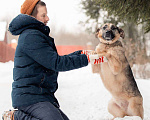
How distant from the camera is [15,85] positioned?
5.18 ft

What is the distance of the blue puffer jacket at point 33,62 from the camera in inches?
59.4

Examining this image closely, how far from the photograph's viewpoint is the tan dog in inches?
111

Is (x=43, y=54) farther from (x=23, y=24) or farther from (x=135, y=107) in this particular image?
(x=135, y=107)

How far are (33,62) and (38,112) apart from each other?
441mm

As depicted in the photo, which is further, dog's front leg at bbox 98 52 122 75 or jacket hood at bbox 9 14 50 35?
dog's front leg at bbox 98 52 122 75

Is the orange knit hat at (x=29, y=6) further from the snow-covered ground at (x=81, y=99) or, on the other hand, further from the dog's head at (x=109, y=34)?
the snow-covered ground at (x=81, y=99)

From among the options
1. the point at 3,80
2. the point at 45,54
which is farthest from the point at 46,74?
the point at 3,80

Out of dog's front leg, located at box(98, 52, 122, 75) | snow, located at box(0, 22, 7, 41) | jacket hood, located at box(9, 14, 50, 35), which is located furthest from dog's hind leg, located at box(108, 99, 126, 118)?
snow, located at box(0, 22, 7, 41)

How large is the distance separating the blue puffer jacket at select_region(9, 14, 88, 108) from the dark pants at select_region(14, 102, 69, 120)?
5cm

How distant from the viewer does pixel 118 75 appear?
293 cm

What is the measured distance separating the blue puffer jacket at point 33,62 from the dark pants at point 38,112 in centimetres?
5

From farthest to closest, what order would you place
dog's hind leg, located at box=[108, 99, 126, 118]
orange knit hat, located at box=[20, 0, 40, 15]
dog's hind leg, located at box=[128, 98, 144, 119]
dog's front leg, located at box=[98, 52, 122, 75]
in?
dog's hind leg, located at box=[108, 99, 126, 118], dog's hind leg, located at box=[128, 98, 144, 119], dog's front leg, located at box=[98, 52, 122, 75], orange knit hat, located at box=[20, 0, 40, 15]

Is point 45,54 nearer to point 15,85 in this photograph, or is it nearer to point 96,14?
point 15,85

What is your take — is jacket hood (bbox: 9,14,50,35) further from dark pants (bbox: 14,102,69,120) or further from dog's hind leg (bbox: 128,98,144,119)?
dog's hind leg (bbox: 128,98,144,119)
